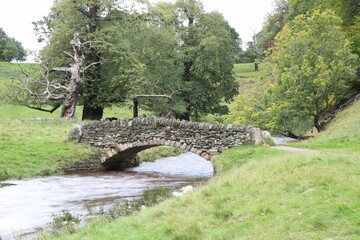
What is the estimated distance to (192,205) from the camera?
1081cm

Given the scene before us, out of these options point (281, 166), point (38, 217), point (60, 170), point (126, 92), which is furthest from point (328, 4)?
point (38, 217)

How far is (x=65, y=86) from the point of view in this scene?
3581 centimetres

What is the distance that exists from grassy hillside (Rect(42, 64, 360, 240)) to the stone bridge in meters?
8.96

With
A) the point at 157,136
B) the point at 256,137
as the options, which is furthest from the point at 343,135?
the point at 157,136

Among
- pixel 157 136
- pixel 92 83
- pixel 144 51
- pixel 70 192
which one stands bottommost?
pixel 70 192

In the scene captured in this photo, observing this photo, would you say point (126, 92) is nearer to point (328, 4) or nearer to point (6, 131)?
point (6, 131)

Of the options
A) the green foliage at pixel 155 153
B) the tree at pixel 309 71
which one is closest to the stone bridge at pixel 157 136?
the green foliage at pixel 155 153

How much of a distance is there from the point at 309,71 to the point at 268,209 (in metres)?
22.2

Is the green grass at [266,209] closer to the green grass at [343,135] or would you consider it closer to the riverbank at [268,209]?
the riverbank at [268,209]

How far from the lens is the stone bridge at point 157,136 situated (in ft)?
73.3

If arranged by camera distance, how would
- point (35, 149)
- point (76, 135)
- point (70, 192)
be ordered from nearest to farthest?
point (70, 192)
point (35, 149)
point (76, 135)

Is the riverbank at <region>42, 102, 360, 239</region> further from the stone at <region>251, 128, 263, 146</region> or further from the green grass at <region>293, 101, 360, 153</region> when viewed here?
the stone at <region>251, 128, 263, 146</region>

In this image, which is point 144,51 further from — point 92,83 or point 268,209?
point 268,209

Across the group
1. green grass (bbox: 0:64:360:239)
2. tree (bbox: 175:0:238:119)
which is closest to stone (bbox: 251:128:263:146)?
green grass (bbox: 0:64:360:239)
